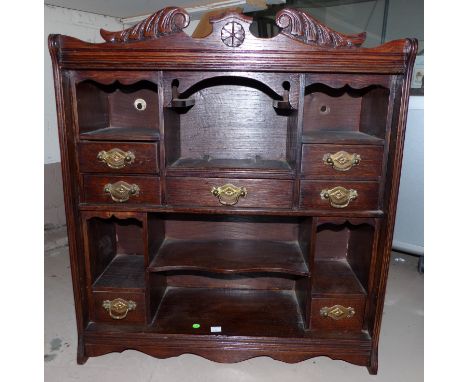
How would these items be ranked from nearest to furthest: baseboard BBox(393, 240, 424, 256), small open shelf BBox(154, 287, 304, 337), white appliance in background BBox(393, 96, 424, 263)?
small open shelf BBox(154, 287, 304, 337), white appliance in background BBox(393, 96, 424, 263), baseboard BBox(393, 240, 424, 256)

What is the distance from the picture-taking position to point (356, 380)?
156 centimetres

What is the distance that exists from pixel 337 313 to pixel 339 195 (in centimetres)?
55

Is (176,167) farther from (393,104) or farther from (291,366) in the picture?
(291,366)

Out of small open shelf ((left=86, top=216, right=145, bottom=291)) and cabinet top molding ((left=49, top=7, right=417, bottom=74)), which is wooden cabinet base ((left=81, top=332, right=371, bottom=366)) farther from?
cabinet top molding ((left=49, top=7, right=417, bottom=74))

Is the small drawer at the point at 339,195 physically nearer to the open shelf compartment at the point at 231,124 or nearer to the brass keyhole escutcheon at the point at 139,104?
the open shelf compartment at the point at 231,124

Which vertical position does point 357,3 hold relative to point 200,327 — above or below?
above

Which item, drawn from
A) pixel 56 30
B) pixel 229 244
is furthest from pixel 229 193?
pixel 56 30

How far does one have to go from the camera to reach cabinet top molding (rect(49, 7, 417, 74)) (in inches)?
51.4

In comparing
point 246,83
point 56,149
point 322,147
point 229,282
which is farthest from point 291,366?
point 56,149

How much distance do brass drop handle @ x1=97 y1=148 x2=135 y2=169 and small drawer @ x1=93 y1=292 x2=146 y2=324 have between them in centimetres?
59

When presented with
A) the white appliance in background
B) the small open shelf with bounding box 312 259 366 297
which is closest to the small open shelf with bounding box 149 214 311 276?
the small open shelf with bounding box 312 259 366 297

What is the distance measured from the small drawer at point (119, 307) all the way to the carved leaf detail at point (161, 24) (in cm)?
107

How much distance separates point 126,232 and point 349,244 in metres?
1.19

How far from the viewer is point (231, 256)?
1.75 meters
